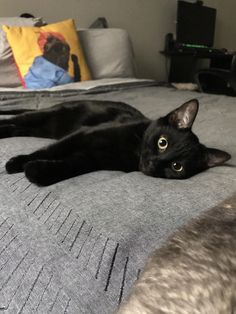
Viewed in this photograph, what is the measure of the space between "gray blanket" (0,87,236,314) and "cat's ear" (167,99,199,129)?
8.9 inches

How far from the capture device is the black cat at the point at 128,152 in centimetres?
79

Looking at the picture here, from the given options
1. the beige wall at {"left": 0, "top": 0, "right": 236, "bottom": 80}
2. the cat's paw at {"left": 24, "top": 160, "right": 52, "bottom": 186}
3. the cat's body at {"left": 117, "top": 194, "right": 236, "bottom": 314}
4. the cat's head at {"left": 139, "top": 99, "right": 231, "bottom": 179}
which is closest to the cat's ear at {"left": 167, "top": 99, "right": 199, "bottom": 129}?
the cat's head at {"left": 139, "top": 99, "right": 231, "bottom": 179}

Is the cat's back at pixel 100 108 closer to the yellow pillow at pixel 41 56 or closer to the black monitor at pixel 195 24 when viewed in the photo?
the yellow pillow at pixel 41 56

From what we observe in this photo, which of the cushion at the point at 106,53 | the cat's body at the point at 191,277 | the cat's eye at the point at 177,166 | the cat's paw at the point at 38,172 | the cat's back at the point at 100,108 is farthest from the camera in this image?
the cushion at the point at 106,53

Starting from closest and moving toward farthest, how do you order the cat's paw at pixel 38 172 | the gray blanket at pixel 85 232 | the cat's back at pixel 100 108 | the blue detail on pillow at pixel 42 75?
the gray blanket at pixel 85 232
the cat's paw at pixel 38 172
the cat's back at pixel 100 108
the blue detail on pillow at pixel 42 75

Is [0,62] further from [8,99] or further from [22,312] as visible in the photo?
[22,312]

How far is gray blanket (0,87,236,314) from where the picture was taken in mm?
452

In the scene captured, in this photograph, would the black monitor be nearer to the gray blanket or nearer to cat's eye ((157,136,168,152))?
cat's eye ((157,136,168,152))

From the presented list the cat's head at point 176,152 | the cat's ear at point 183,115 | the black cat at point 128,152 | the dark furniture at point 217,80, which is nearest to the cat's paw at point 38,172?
the black cat at point 128,152

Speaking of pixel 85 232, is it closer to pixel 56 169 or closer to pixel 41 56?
pixel 56 169

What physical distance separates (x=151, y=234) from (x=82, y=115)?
77cm

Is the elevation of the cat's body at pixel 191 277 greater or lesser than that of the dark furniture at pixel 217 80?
greater

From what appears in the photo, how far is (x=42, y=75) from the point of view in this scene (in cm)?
187

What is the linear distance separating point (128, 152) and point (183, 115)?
0.61 ft
